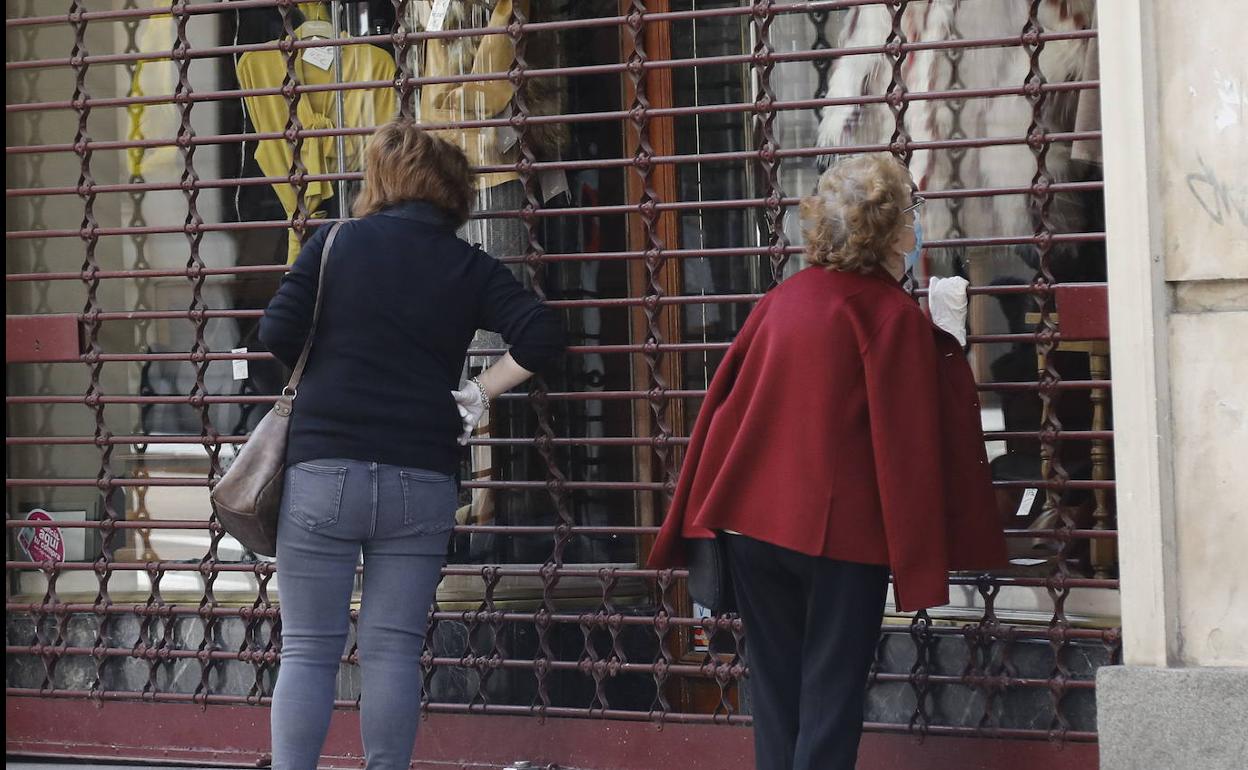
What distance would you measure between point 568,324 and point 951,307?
1.78 meters

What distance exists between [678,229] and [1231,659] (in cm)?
263

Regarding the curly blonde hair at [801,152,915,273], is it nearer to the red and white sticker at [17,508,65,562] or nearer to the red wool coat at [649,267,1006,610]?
the red wool coat at [649,267,1006,610]

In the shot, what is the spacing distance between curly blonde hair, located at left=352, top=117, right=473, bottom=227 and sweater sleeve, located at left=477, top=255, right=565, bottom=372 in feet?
0.68

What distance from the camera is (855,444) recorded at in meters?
3.76

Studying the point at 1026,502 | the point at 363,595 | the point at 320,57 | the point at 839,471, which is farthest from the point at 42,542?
the point at 1026,502

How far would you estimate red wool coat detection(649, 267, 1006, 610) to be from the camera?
146 inches

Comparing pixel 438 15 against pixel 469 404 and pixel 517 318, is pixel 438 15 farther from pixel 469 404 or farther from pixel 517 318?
pixel 469 404

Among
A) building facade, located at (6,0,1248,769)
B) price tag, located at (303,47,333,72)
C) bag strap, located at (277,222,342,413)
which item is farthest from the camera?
price tag, located at (303,47,333,72)

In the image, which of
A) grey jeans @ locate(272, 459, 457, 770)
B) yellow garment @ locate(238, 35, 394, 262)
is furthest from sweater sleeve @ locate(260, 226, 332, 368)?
yellow garment @ locate(238, 35, 394, 262)

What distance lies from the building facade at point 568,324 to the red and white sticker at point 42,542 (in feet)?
0.05

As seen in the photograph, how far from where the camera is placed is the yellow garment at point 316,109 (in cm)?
577

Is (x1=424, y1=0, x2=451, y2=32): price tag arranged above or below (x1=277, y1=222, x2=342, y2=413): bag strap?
above

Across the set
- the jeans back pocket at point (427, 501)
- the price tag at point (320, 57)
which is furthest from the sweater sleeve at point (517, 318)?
the price tag at point (320, 57)

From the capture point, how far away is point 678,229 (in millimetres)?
5727
